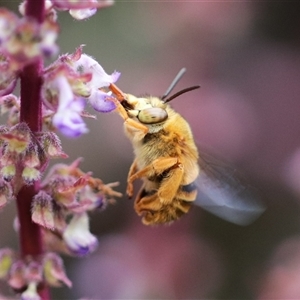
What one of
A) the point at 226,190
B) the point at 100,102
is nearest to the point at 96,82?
the point at 100,102

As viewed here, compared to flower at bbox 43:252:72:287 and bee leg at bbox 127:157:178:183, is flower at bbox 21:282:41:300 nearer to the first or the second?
flower at bbox 43:252:72:287

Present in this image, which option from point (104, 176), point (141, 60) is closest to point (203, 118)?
point (104, 176)

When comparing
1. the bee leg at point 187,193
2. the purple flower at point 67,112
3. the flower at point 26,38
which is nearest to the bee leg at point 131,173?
the bee leg at point 187,193

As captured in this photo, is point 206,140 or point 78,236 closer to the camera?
point 78,236

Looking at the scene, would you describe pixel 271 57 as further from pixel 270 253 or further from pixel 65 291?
pixel 65 291

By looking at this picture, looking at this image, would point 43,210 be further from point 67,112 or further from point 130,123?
point 130,123

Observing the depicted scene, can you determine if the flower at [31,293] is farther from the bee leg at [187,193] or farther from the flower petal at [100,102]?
the bee leg at [187,193]
